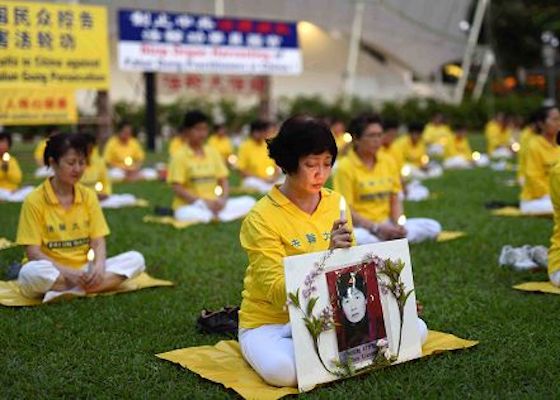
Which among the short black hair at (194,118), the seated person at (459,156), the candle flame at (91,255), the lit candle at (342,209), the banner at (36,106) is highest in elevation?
the banner at (36,106)

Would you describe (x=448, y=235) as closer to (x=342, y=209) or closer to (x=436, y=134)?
(x=342, y=209)

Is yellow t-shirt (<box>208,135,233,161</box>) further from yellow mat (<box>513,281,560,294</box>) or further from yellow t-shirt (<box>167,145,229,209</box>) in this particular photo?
yellow mat (<box>513,281,560,294</box>)

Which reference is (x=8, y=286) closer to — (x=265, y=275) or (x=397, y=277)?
(x=265, y=275)

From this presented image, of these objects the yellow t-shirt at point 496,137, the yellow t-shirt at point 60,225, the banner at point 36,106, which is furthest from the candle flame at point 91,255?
the yellow t-shirt at point 496,137

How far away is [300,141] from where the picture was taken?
353 centimetres

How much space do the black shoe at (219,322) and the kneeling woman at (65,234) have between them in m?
1.11

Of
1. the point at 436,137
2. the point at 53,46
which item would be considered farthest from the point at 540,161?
the point at 436,137

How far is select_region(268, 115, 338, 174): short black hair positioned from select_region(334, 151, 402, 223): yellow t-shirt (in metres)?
3.06

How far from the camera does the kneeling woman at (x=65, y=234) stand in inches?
202

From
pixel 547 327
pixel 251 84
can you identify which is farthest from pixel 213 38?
pixel 547 327

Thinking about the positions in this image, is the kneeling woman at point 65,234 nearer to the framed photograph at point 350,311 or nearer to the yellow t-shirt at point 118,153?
the framed photograph at point 350,311

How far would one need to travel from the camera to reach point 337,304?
3.53 meters

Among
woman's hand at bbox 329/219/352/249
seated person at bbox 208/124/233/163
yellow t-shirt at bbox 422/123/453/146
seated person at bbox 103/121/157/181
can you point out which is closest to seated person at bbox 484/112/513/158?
yellow t-shirt at bbox 422/123/453/146

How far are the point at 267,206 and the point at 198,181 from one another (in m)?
5.16
